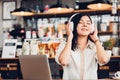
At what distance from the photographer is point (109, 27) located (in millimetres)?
6398

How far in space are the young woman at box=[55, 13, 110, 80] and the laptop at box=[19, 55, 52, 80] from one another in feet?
0.37

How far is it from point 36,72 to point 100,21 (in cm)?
526

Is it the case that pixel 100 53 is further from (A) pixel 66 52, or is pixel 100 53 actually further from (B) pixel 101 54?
(A) pixel 66 52

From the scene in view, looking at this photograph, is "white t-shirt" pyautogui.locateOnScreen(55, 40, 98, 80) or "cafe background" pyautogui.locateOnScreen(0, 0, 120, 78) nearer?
"white t-shirt" pyautogui.locateOnScreen(55, 40, 98, 80)

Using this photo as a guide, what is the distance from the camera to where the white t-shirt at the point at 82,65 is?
158 cm

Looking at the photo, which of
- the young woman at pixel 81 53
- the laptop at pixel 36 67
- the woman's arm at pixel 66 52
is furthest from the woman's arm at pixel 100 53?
the laptop at pixel 36 67

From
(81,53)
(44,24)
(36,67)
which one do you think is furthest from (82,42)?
(44,24)

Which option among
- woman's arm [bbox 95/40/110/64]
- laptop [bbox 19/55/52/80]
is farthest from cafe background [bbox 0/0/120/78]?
laptop [bbox 19/55/52/80]

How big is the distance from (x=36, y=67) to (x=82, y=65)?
305 mm

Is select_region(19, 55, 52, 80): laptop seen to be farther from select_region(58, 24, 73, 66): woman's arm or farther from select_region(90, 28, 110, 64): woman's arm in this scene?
select_region(90, 28, 110, 64): woman's arm

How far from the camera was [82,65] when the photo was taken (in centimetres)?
158

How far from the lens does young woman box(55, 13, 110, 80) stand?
62.6 inches

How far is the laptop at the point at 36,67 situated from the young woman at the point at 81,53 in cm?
11

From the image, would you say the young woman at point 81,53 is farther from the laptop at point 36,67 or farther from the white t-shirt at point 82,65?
the laptop at point 36,67
